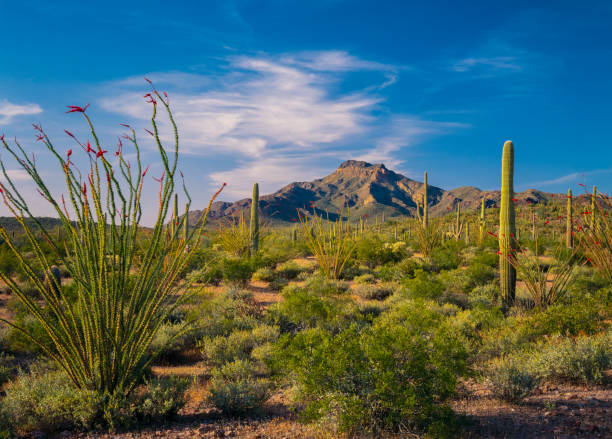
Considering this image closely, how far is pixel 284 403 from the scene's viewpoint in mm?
5004

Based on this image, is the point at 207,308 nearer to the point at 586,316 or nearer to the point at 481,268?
the point at 586,316

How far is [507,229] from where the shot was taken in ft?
34.4

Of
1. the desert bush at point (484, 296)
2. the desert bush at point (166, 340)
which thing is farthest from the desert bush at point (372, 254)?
the desert bush at point (166, 340)

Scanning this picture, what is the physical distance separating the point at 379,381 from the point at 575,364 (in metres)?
3.19

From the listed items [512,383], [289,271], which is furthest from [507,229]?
[289,271]

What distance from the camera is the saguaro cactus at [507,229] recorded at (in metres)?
9.97

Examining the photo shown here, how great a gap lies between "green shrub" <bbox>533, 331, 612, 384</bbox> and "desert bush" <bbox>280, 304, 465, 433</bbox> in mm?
1967

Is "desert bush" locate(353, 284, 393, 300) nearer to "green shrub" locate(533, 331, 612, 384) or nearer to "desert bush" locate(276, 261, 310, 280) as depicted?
"desert bush" locate(276, 261, 310, 280)

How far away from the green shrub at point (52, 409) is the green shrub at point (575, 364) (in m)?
5.27

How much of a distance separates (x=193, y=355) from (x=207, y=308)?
192 cm

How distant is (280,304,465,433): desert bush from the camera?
12.1ft

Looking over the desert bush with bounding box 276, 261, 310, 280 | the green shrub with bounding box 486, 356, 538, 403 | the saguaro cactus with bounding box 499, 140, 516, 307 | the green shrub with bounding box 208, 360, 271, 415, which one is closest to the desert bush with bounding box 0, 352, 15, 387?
the green shrub with bounding box 208, 360, 271, 415

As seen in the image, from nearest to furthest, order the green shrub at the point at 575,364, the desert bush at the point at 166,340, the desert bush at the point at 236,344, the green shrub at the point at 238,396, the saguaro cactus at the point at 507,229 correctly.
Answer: the green shrub at the point at 238,396, the green shrub at the point at 575,364, the desert bush at the point at 236,344, the desert bush at the point at 166,340, the saguaro cactus at the point at 507,229

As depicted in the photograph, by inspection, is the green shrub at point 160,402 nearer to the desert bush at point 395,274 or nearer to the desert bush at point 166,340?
the desert bush at point 166,340
